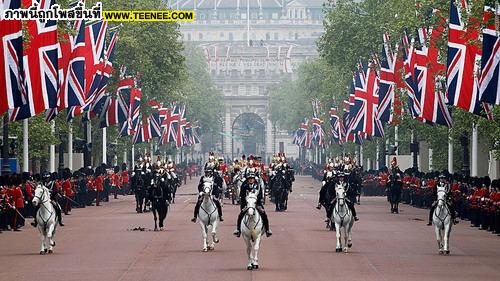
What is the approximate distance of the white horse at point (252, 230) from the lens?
101 feet

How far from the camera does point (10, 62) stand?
1690 inches

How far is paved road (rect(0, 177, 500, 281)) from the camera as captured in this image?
29.6 metres

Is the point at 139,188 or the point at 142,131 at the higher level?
the point at 142,131

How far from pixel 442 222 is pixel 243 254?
15.3ft

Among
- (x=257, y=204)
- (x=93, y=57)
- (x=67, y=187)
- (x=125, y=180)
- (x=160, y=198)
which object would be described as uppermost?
(x=93, y=57)

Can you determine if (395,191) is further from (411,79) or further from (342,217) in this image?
(342,217)

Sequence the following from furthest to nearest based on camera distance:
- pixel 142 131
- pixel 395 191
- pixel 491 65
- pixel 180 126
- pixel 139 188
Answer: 1. pixel 180 126
2. pixel 142 131
3. pixel 395 191
4. pixel 139 188
5. pixel 491 65

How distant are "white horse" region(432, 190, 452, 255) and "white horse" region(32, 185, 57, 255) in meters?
8.89

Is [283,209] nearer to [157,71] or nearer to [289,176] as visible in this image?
[289,176]

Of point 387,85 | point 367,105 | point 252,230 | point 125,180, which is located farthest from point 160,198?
point 125,180

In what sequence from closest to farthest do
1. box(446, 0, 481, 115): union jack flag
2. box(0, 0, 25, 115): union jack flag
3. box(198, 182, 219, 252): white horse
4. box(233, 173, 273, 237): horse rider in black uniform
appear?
box(233, 173, 273, 237): horse rider in black uniform < box(198, 182, 219, 252): white horse < box(0, 0, 25, 115): union jack flag < box(446, 0, 481, 115): union jack flag

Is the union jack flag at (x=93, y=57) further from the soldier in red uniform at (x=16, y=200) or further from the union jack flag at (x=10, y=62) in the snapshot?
the union jack flag at (x=10, y=62)

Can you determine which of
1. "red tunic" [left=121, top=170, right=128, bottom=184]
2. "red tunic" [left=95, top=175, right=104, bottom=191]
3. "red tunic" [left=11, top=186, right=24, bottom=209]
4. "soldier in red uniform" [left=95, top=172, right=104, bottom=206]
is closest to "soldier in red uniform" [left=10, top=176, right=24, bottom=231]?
"red tunic" [left=11, top=186, right=24, bottom=209]

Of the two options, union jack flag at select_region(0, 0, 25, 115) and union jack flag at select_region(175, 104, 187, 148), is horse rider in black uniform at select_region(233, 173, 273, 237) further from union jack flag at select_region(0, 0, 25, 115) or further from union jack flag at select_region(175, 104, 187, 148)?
union jack flag at select_region(175, 104, 187, 148)
